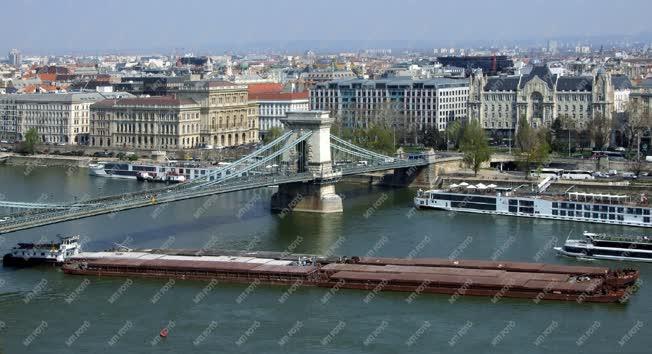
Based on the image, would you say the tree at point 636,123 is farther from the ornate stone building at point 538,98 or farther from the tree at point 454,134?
the tree at point 454,134

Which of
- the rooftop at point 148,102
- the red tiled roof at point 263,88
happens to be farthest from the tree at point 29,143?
the red tiled roof at point 263,88

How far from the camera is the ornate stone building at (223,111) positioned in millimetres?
42906

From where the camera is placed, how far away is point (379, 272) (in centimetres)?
1978

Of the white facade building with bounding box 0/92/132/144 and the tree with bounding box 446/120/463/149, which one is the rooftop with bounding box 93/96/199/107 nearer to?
the white facade building with bounding box 0/92/132/144

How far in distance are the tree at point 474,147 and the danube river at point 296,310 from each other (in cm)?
846

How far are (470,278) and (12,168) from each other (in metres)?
24.8

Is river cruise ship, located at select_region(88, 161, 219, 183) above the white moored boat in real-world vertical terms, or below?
above

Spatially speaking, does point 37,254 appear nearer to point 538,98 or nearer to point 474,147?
point 474,147

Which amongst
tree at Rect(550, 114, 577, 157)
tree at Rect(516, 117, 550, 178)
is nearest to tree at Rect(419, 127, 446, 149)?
tree at Rect(516, 117, 550, 178)

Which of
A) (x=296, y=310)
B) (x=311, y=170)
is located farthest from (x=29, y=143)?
(x=296, y=310)

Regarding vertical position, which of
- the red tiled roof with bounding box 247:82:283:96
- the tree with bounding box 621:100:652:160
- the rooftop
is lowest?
the tree with bounding box 621:100:652:160

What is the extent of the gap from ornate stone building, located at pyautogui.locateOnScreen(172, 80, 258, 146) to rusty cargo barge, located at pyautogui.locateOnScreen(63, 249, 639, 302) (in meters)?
21.5

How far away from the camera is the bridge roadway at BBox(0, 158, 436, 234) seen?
2081 centimetres

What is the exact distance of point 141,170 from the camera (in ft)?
121
